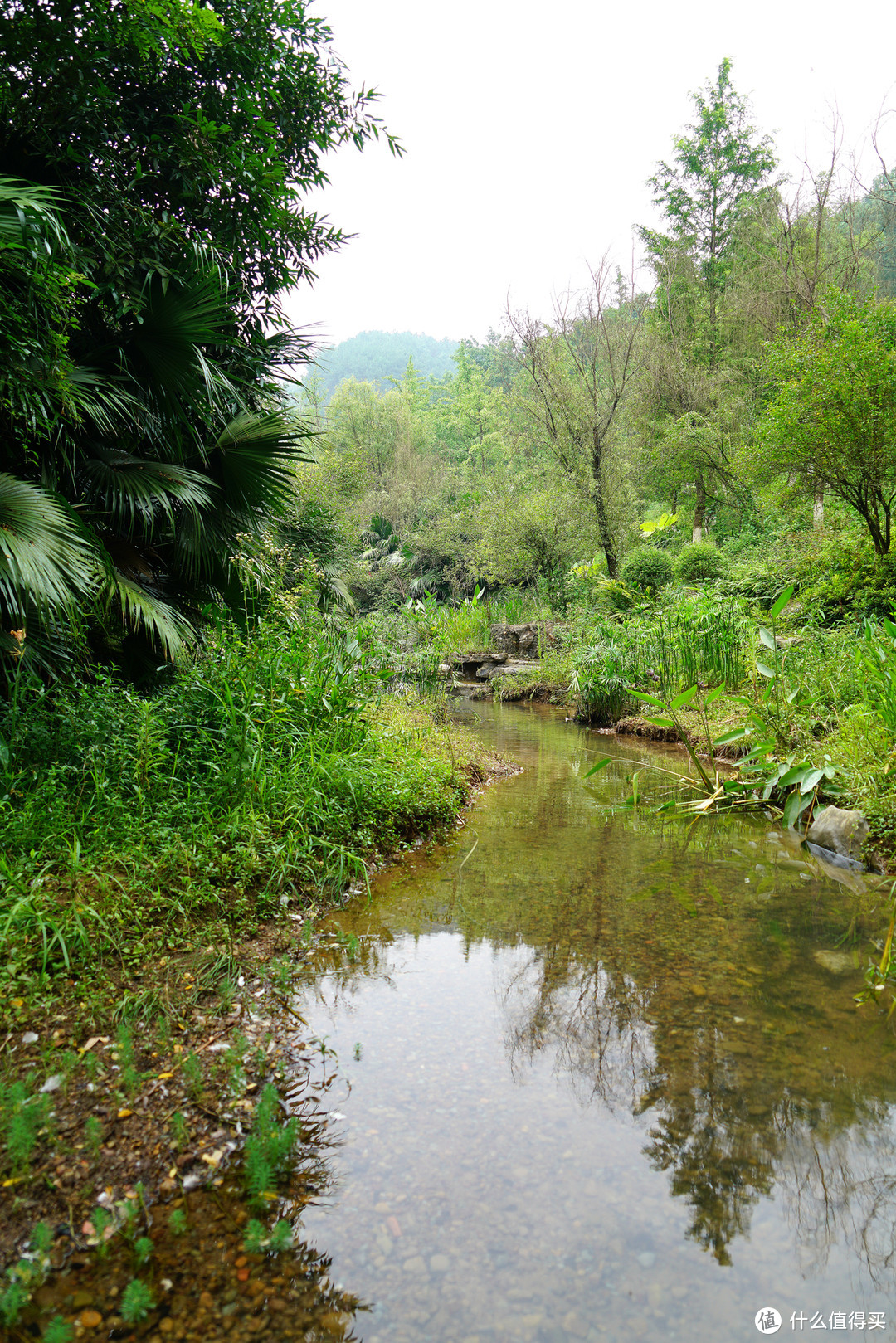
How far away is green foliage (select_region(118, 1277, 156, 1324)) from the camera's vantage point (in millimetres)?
1484

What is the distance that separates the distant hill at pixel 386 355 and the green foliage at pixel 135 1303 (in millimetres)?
77992

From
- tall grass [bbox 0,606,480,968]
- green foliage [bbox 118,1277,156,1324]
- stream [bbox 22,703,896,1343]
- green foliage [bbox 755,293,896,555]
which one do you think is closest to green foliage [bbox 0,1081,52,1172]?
stream [bbox 22,703,896,1343]

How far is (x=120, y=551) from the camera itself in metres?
4.85

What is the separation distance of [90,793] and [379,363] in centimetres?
8914

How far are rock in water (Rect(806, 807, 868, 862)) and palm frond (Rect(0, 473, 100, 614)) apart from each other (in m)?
4.90

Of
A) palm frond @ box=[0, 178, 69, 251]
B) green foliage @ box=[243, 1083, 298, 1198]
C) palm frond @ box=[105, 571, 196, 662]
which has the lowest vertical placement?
green foliage @ box=[243, 1083, 298, 1198]

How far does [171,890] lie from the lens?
3287mm

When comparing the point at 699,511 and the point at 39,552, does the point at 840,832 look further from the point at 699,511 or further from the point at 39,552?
the point at 699,511

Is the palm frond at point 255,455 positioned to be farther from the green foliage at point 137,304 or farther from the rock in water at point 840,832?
the rock in water at point 840,832

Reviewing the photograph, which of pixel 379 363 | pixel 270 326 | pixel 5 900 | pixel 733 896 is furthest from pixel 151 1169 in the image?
pixel 379 363

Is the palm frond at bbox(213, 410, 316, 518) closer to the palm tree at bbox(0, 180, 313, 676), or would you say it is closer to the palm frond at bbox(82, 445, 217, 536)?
the palm tree at bbox(0, 180, 313, 676)

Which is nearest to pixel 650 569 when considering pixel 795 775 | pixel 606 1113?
pixel 795 775

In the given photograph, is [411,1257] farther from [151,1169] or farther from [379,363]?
[379,363]

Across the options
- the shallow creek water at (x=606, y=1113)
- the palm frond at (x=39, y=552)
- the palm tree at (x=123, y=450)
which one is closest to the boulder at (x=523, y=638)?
the palm tree at (x=123, y=450)
